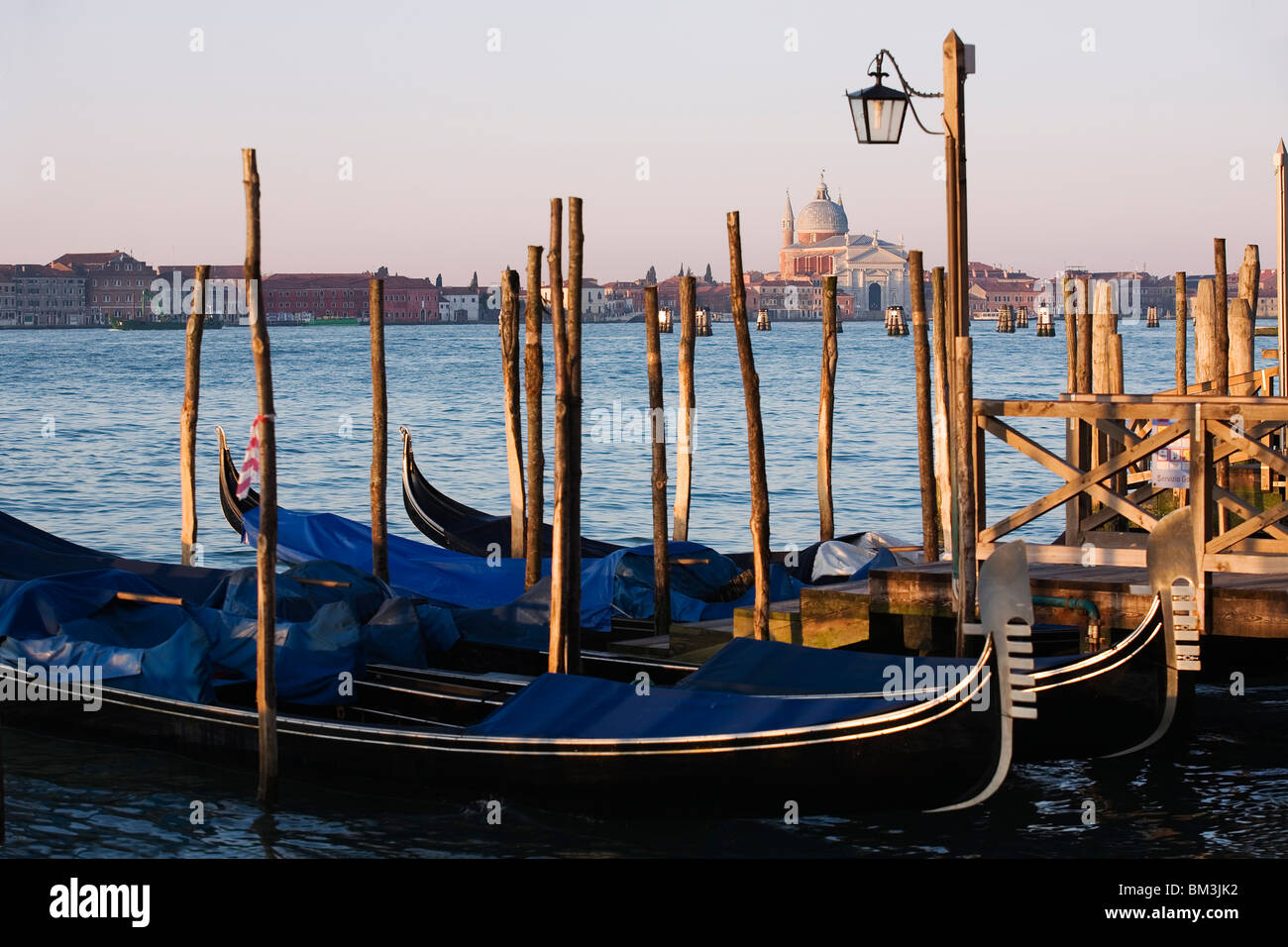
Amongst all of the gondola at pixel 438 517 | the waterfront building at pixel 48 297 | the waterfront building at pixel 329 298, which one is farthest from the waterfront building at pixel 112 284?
the gondola at pixel 438 517

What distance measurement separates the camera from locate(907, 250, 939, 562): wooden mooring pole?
10205 millimetres

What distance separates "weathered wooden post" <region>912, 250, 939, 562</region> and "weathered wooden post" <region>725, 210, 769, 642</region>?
1.49m

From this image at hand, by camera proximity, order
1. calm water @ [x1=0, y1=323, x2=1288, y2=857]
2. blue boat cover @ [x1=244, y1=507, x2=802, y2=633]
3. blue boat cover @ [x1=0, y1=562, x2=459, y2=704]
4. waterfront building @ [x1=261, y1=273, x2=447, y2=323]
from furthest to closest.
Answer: waterfront building @ [x1=261, y1=273, x2=447, y2=323] < blue boat cover @ [x1=244, y1=507, x2=802, y2=633] < blue boat cover @ [x1=0, y1=562, x2=459, y2=704] < calm water @ [x1=0, y1=323, x2=1288, y2=857]

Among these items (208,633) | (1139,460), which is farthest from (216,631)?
(1139,460)

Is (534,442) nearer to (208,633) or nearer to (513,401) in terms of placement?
(513,401)

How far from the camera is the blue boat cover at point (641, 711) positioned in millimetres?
5969

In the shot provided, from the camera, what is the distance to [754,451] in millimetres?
8805

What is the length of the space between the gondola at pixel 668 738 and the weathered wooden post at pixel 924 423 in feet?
12.1

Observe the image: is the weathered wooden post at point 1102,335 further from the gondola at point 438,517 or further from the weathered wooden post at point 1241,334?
the gondola at point 438,517

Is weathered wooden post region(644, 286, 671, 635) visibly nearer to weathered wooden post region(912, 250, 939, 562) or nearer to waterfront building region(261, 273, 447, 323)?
weathered wooden post region(912, 250, 939, 562)

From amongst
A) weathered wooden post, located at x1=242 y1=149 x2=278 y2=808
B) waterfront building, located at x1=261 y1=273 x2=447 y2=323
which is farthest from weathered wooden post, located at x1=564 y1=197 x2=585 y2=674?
waterfront building, located at x1=261 y1=273 x2=447 y2=323

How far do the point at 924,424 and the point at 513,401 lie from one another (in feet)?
8.83

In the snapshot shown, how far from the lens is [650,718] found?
20.2 feet
